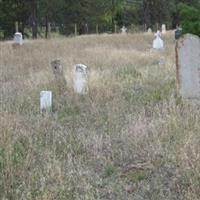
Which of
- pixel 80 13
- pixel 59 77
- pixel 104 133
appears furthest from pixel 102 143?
pixel 80 13

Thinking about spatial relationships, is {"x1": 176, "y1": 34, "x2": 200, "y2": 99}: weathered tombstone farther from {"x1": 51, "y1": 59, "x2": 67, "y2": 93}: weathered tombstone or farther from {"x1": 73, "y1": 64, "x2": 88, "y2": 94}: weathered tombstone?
{"x1": 51, "y1": 59, "x2": 67, "y2": 93}: weathered tombstone

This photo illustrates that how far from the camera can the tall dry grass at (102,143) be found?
4.95 metres

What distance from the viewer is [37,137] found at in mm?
6723

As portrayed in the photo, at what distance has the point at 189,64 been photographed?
28.7 ft

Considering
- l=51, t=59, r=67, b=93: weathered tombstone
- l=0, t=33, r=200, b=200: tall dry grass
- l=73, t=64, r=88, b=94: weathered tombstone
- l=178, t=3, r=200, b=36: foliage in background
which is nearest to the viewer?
l=0, t=33, r=200, b=200: tall dry grass

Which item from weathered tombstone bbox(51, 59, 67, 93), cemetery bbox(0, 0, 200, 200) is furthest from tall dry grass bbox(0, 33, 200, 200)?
weathered tombstone bbox(51, 59, 67, 93)

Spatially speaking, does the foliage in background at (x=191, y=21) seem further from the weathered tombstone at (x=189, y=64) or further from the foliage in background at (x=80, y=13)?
the foliage in background at (x=80, y=13)

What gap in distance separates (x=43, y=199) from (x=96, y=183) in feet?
2.66

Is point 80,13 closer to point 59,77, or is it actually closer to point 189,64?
point 59,77

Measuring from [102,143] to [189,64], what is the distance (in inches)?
120

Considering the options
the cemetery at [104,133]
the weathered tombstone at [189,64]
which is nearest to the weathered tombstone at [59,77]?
the cemetery at [104,133]

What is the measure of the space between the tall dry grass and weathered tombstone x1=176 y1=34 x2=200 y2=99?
32 cm

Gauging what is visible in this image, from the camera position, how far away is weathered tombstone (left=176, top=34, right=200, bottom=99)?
28.3 ft

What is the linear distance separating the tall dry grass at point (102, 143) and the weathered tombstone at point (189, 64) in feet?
1.04
